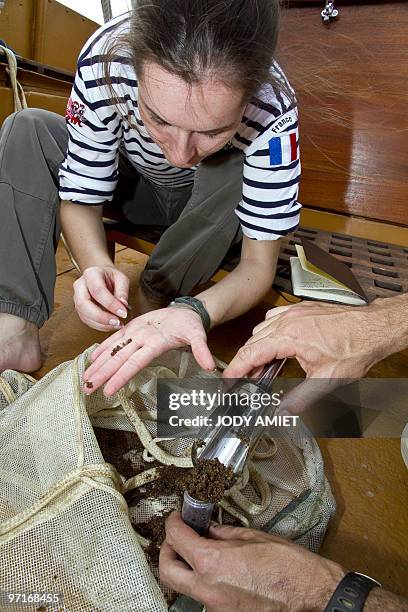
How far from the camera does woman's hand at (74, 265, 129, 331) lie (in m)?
0.73

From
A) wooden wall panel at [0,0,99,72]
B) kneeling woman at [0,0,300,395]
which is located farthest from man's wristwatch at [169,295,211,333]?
wooden wall panel at [0,0,99,72]

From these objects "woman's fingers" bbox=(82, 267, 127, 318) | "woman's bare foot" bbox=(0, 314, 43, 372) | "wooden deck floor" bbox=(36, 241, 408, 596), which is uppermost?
"woman's fingers" bbox=(82, 267, 127, 318)

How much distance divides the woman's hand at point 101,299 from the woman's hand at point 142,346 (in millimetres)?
45

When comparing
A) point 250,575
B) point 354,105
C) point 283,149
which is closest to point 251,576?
point 250,575

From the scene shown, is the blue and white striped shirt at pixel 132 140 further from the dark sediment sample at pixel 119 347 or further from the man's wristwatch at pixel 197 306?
the dark sediment sample at pixel 119 347

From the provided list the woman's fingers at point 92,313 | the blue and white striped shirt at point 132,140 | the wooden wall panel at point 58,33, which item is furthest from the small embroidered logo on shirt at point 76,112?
the wooden wall panel at point 58,33

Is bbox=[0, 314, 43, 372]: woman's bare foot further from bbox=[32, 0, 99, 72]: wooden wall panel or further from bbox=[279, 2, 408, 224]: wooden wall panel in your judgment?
bbox=[32, 0, 99, 72]: wooden wall panel

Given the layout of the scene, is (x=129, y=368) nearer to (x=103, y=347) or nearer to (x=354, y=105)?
(x=103, y=347)

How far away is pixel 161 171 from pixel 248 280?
35cm

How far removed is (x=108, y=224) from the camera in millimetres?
1290

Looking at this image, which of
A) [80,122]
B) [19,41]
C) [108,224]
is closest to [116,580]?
[80,122]

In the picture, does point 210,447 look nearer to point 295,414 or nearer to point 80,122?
point 295,414

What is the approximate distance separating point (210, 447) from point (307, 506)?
0.23 m

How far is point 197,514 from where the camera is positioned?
48 cm
